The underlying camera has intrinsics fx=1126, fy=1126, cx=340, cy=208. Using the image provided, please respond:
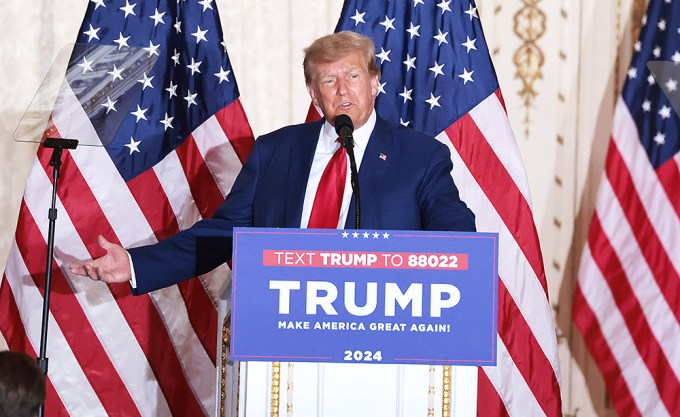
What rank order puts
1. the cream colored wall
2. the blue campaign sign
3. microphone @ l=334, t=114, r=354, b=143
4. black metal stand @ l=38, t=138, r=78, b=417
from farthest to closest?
1. the cream colored wall
2. black metal stand @ l=38, t=138, r=78, b=417
3. microphone @ l=334, t=114, r=354, b=143
4. the blue campaign sign

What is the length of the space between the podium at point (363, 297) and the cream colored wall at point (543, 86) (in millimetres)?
2517

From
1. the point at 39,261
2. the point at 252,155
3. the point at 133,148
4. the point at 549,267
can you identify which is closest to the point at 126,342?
the point at 39,261

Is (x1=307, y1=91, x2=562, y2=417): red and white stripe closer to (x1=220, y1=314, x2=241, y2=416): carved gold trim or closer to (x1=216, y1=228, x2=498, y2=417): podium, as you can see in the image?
(x1=220, y1=314, x2=241, y2=416): carved gold trim

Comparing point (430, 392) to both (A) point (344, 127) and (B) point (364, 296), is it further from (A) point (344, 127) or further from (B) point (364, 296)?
(A) point (344, 127)

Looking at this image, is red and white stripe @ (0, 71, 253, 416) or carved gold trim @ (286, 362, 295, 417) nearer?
carved gold trim @ (286, 362, 295, 417)

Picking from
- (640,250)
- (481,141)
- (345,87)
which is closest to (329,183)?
(345,87)

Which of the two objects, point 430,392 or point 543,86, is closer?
point 430,392

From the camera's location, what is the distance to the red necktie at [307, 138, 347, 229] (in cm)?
328

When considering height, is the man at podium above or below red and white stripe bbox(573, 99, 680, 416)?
above

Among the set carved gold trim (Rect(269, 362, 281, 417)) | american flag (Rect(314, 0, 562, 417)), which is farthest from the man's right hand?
american flag (Rect(314, 0, 562, 417))

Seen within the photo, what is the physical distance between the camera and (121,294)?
15.1ft

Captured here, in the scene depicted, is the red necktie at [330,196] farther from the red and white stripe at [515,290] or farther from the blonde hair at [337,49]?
the red and white stripe at [515,290]

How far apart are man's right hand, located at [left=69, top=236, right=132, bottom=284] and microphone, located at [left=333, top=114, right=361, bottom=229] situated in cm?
72

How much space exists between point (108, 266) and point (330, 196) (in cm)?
67
